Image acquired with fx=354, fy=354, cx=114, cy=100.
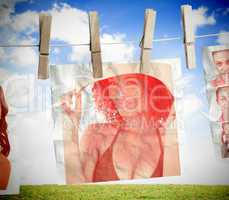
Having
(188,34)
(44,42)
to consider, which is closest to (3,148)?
(44,42)

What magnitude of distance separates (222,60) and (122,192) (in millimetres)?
972

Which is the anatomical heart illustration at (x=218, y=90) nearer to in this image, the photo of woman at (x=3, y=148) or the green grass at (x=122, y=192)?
the green grass at (x=122, y=192)

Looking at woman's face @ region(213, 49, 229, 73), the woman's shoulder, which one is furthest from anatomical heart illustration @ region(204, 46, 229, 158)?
the woman's shoulder

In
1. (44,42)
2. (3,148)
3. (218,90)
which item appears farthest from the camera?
(218,90)

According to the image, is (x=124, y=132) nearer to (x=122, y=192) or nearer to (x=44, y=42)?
(x=122, y=192)

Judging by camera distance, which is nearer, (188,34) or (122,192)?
(188,34)

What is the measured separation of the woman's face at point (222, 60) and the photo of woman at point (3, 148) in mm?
1251

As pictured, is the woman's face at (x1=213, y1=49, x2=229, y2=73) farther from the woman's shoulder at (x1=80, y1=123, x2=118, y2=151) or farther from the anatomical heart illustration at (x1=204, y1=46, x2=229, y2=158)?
the woman's shoulder at (x1=80, y1=123, x2=118, y2=151)

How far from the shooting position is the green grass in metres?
1.94

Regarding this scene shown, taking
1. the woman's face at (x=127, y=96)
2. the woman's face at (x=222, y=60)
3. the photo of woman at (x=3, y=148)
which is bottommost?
the photo of woman at (x=3, y=148)

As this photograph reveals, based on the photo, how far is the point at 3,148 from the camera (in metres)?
1.97

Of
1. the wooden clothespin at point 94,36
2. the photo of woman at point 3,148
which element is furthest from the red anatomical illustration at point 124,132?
the photo of woman at point 3,148

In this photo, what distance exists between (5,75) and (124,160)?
0.83 metres

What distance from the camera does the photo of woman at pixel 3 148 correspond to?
1.95 metres
